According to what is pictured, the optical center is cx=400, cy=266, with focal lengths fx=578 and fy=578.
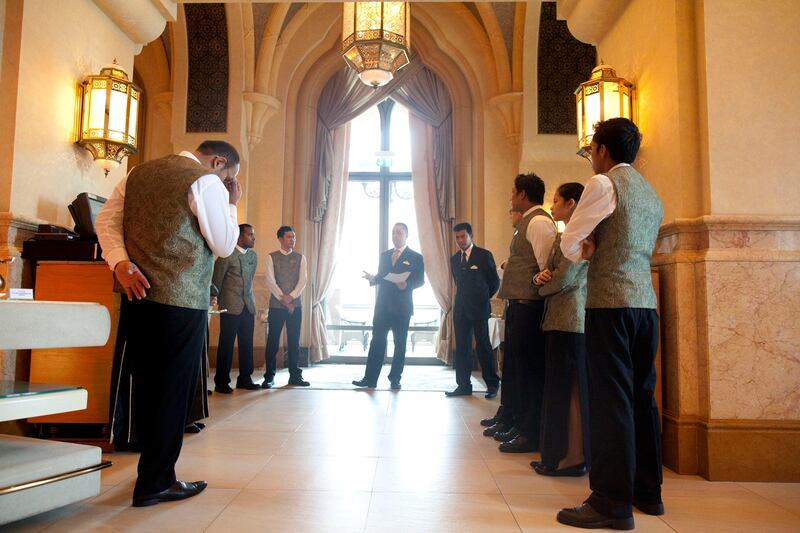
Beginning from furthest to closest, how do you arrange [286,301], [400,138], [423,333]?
1. [400,138]
2. [423,333]
3. [286,301]

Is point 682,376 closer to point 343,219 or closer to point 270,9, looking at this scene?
point 343,219

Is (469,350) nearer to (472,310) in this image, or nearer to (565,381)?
(472,310)

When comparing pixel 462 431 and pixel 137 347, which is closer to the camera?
pixel 137 347

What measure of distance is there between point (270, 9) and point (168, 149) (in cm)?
221

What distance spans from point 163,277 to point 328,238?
19.2ft

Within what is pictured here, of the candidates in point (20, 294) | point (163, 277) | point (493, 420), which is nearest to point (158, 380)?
point (163, 277)

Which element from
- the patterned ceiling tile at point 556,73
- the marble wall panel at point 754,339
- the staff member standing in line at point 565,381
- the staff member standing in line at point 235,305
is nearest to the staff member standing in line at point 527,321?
the staff member standing in line at point 565,381

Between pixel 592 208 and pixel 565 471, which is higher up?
pixel 592 208

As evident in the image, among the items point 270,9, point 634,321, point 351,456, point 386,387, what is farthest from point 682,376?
point 270,9

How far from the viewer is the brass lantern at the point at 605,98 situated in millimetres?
3525

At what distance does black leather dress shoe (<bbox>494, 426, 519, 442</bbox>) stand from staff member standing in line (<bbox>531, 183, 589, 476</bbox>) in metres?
0.51

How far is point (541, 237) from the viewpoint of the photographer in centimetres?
307

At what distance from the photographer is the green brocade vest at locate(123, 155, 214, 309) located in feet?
7.07

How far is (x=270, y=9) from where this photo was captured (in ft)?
23.3
